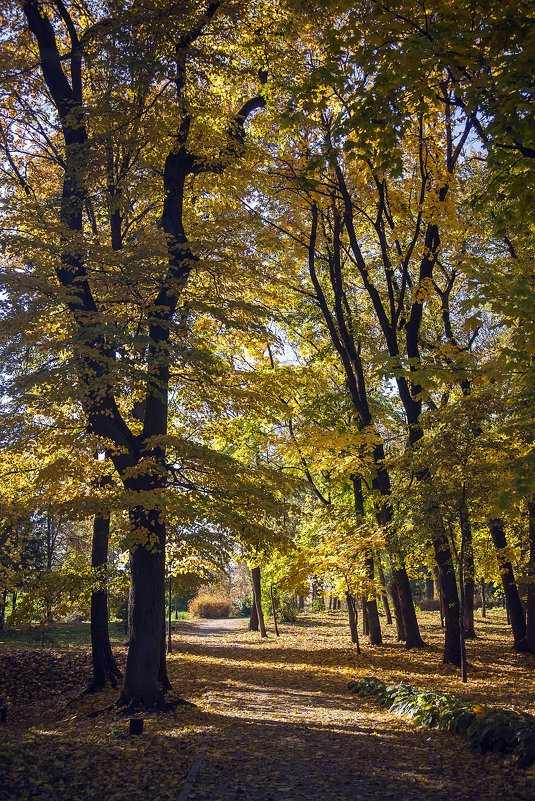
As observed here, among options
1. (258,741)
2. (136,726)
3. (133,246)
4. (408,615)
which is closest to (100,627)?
(136,726)

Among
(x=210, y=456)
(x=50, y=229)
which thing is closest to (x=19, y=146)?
(x=50, y=229)

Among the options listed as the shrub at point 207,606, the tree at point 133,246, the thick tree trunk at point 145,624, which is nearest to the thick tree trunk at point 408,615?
the tree at point 133,246

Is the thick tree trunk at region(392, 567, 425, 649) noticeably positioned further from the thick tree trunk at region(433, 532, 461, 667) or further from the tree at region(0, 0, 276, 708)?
the tree at region(0, 0, 276, 708)

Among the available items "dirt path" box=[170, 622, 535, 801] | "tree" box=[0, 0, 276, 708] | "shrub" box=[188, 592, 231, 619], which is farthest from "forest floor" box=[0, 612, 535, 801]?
"shrub" box=[188, 592, 231, 619]

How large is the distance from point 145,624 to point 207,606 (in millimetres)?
45317

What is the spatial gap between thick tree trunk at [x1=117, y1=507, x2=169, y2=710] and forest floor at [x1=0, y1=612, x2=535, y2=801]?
0.54 m

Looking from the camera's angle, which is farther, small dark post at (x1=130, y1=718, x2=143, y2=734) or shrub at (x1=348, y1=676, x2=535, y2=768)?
small dark post at (x1=130, y1=718, x2=143, y2=734)

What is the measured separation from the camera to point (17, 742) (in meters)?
7.79

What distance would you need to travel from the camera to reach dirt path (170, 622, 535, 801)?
5.64 m

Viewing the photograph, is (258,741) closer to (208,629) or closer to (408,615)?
(408,615)

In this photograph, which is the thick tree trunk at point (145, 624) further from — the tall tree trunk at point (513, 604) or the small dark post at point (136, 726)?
the tall tree trunk at point (513, 604)

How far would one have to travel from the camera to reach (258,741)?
7898 mm

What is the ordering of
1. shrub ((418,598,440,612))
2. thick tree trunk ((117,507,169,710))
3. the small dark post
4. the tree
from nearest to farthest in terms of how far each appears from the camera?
the small dark post → the tree → thick tree trunk ((117,507,169,710)) → shrub ((418,598,440,612))

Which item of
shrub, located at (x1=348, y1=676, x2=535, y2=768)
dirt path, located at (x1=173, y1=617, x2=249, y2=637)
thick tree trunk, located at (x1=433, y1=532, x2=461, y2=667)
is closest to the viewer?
shrub, located at (x1=348, y1=676, x2=535, y2=768)
